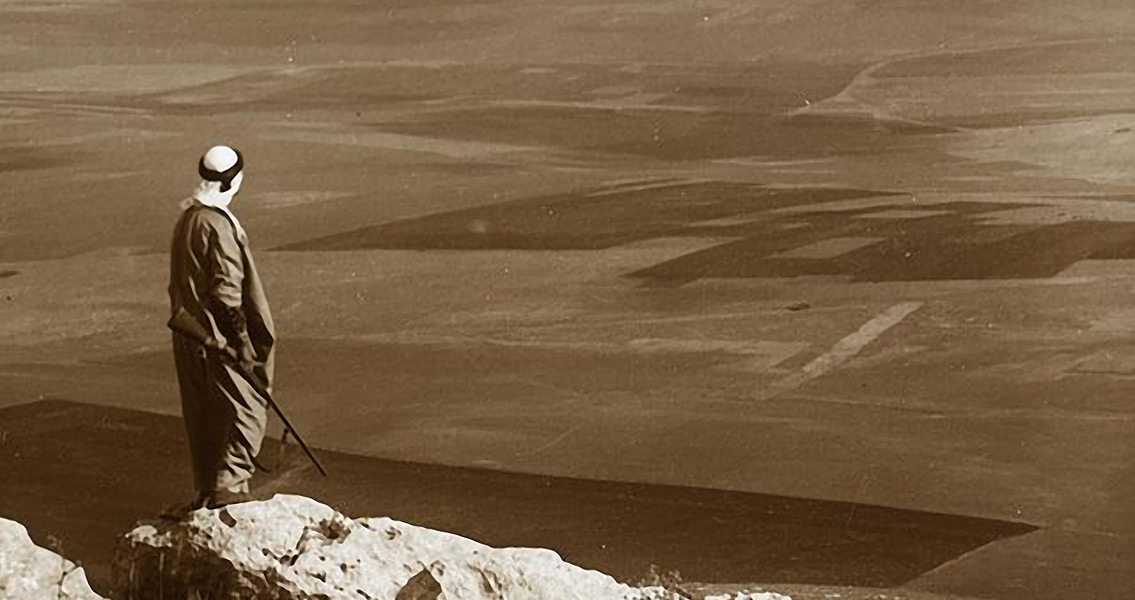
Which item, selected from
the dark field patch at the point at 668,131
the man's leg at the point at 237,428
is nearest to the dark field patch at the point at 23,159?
the dark field patch at the point at 668,131

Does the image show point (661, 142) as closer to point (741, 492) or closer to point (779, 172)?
point (779, 172)

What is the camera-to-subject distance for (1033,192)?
853 cm

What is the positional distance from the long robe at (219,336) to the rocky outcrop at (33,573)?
0.79 m

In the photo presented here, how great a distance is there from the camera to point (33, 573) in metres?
7.87

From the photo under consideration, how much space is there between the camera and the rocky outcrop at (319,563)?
7.32m

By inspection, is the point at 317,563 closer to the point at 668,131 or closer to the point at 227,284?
the point at 227,284

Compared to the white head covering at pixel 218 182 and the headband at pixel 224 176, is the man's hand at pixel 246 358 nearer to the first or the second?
the white head covering at pixel 218 182

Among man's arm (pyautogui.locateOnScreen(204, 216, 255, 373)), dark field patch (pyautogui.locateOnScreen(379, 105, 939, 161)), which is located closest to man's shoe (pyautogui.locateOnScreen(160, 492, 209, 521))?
man's arm (pyautogui.locateOnScreen(204, 216, 255, 373))

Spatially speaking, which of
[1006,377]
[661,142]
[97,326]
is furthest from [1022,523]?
[97,326]

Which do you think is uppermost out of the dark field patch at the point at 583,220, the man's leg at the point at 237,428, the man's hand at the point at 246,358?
the dark field patch at the point at 583,220

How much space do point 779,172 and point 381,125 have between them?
1.96 metres

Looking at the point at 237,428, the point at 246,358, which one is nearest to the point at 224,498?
the point at 237,428

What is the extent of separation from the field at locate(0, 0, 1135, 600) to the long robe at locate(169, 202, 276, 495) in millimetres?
841

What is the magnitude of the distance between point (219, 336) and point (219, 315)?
0.08 meters
